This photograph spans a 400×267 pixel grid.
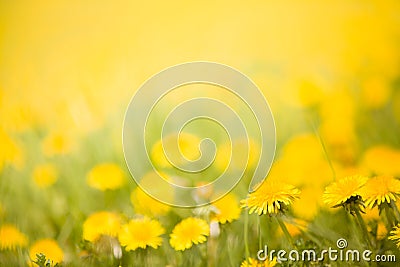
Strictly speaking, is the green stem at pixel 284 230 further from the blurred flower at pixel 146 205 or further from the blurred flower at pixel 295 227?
the blurred flower at pixel 146 205

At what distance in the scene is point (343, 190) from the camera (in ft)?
4.05

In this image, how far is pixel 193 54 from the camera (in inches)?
55.9

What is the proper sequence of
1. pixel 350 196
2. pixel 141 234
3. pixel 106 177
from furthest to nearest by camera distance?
pixel 106 177 → pixel 141 234 → pixel 350 196

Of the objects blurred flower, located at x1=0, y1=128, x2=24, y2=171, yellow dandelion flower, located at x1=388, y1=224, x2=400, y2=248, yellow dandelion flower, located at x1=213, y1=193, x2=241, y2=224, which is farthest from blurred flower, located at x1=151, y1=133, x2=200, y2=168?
yellow dandelion flower, located at x1=388, y1=224, x2=400, y2=248

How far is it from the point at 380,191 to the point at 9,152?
875 millimetres

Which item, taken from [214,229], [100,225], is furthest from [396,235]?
[100,225]

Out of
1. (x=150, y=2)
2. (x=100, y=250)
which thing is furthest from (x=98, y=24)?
(x=100, y=250)

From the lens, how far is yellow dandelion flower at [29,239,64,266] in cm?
135

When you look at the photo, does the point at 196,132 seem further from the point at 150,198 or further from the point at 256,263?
the point at 256,263

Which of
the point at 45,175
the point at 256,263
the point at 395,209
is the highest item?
the point at 45,175

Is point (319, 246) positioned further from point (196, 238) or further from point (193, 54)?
point (193, 54)

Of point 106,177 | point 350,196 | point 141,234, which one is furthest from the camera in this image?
point 106,177

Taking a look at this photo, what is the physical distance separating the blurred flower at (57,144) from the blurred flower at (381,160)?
695 millimetres

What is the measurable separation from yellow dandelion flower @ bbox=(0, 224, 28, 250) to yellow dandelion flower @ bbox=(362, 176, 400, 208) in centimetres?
77
